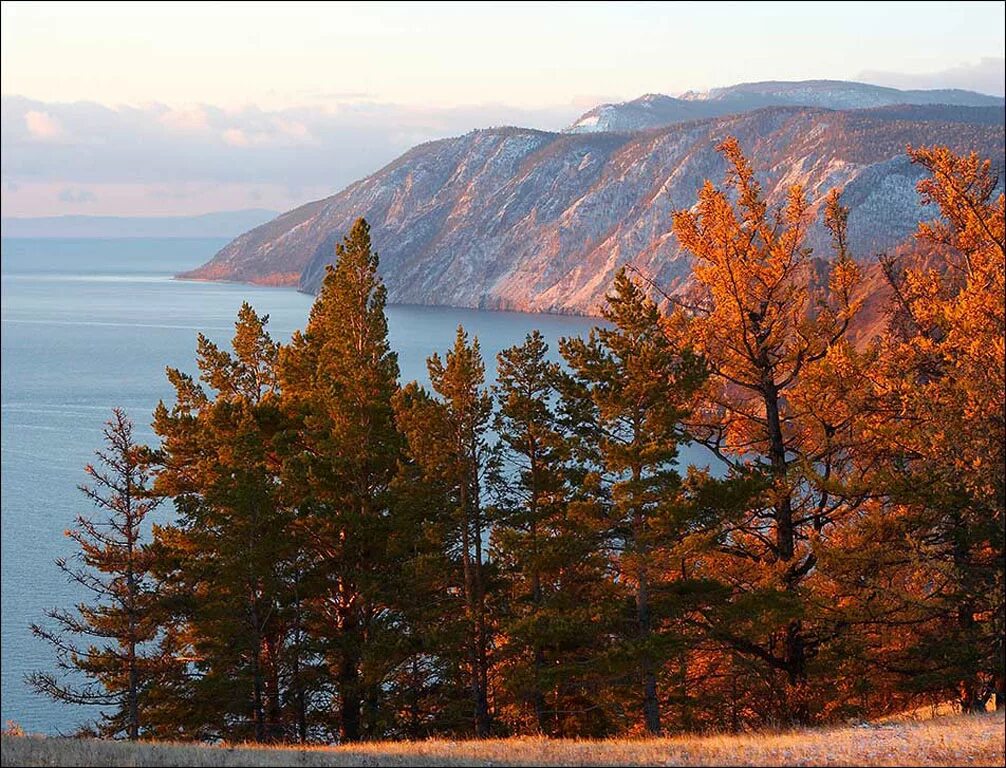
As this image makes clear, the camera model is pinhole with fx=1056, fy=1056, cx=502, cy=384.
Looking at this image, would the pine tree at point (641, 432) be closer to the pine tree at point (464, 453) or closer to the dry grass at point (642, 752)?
the pine tree at point (464, 453)

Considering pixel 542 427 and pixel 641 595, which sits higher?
pixel 542 427

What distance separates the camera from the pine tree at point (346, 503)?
93.5ft

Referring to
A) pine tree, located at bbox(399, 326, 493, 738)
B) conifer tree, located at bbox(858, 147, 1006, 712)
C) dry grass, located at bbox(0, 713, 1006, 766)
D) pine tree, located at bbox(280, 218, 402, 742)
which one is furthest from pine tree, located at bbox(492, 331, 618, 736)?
conifer tree, located at bbox(858, 147, 1006, 712)

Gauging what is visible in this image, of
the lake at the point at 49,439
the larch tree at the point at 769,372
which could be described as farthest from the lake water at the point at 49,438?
the larch tree at the point at 769,372

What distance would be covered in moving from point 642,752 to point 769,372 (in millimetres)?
9950

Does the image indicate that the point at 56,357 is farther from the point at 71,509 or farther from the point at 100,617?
the point at 100,617

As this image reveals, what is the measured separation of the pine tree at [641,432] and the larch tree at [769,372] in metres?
1.16

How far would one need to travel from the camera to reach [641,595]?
2483 centimetres

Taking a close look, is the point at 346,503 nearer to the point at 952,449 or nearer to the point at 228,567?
the point at 228,567

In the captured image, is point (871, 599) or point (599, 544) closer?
point (871, 599)

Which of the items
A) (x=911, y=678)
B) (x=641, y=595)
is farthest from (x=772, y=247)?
(x=911, y=678)

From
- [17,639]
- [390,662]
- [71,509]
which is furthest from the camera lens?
[71,509]

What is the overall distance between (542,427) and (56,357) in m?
154

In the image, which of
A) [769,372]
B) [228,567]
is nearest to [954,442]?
[769,372]
